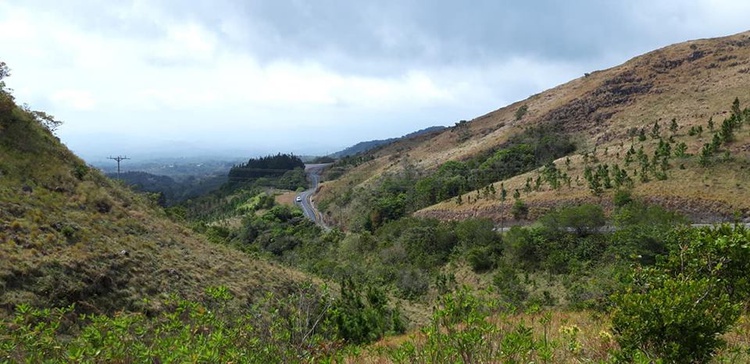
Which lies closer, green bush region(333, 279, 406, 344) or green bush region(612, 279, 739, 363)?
green bush region(612, 279, 739, 363)

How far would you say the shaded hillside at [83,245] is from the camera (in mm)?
11031

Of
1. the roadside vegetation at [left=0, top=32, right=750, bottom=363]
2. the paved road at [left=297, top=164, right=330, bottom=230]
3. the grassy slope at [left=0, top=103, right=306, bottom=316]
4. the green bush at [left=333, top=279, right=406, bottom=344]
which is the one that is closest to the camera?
the roadside vegetation at [left=0, top=32, right=750, bottom=363]

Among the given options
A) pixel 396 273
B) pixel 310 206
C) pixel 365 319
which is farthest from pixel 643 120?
pixel 365 319

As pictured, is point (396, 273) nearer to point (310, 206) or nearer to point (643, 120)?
point (643, 120)

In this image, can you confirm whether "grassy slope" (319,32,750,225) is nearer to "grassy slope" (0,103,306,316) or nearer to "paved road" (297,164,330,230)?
"paved road" (297,164,330,230)

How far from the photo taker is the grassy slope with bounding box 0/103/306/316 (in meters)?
11.0

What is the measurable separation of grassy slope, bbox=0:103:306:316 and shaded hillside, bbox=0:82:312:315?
0.09ft

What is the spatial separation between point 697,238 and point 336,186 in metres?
61.2

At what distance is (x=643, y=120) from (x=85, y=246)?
5028cm

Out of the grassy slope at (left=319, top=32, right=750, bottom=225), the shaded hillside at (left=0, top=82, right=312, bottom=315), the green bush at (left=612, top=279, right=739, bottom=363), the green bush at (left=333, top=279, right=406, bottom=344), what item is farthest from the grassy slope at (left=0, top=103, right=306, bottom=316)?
the grassy slope at (left=319, top=32, right=750, bottom=225)

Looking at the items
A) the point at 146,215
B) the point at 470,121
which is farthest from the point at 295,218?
the point at 470,121

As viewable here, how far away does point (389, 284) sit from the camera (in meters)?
25.4

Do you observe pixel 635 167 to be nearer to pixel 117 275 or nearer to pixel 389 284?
pixel 389 284

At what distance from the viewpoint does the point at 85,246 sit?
13.2 m
